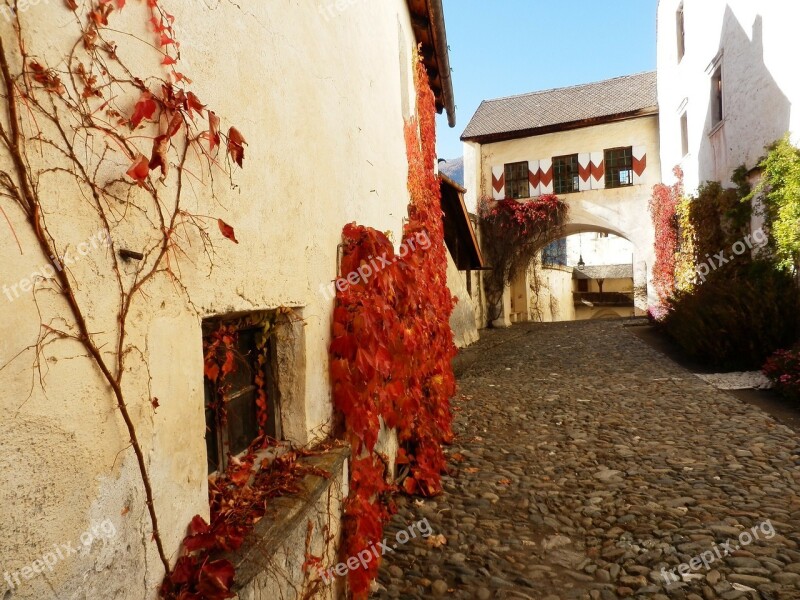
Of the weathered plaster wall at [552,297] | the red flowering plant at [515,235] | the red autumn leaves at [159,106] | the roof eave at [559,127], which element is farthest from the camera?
the weathered plaster wall at [552,297]

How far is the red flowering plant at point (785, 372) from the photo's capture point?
5902 millimetres

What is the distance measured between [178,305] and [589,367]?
8.06 metres

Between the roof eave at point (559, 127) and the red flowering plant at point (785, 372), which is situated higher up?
the roof eave at point (559, 127)

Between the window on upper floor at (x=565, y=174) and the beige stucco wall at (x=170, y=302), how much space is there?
50.7 feet

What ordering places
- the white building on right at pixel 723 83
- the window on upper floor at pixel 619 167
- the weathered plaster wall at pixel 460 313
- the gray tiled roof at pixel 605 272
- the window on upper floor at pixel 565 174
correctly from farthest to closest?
the gray tiled roof at pixel 605 272
the window on upper floor at pixel 565 174
the window on upper floor at pixel 619 167
the weathered plaster wall at pixel 460 313
the white building on right at pixel 723 83

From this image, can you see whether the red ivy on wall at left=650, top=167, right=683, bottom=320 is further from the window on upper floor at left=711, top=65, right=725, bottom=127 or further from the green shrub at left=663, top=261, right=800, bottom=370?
the green shrub at left=663, top=261, right=800, bottom=370

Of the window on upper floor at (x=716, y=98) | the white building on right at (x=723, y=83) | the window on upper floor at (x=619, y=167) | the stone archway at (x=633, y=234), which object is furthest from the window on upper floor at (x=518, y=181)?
the window on upper floor at (x=716, y=98)

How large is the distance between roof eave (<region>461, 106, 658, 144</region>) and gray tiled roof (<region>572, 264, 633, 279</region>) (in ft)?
57.6

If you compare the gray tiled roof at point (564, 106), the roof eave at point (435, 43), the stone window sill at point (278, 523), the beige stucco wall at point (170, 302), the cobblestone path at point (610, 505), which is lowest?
the cobblestone path at point (610, 505)

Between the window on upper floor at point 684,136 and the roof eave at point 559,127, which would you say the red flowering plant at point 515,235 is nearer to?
the roof eave at point 559,127

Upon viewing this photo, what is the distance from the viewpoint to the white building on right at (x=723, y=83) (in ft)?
26.3

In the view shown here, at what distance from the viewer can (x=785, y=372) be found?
6.35 m

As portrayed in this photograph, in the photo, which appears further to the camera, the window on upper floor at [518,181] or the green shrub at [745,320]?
the window on upper floor at [518,181]

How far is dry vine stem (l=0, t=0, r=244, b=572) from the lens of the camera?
1083 mm
